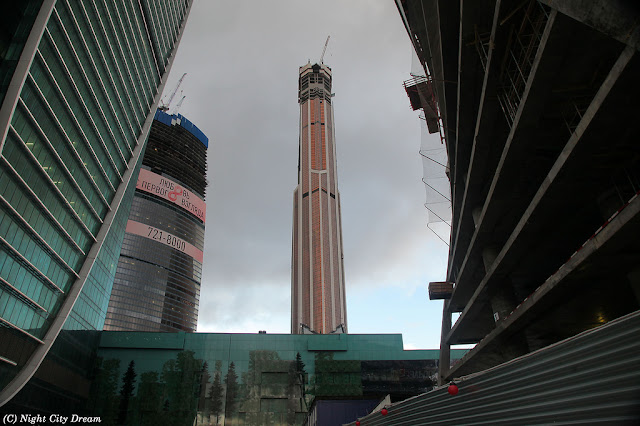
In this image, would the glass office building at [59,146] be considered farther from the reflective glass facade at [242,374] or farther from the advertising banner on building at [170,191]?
the advertising banner on building at [170,191]

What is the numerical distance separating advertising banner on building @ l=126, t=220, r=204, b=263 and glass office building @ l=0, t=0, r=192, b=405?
324 ft

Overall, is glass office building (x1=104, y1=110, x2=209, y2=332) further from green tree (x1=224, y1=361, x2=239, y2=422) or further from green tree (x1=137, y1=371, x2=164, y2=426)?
green tree (x1=224, y1=361, x2=239, y2=422)

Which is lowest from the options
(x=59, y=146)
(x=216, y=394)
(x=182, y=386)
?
(x=216, y=394)

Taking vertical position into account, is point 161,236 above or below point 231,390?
above

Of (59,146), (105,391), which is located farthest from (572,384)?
(105,391)

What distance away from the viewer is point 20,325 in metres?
45.5

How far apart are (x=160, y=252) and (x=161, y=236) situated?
6698 mm

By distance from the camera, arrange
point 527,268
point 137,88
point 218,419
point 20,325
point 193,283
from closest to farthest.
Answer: point 527,268 → point 20,325 → point 218,419 → point 137,88 → point 193,283

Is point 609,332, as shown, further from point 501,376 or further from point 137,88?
point 137,88

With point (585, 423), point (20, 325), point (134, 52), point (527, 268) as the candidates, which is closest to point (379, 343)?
point (527, 268)

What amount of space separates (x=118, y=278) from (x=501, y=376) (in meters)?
172

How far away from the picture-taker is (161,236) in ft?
547

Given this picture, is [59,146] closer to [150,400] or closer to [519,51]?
[150,400]

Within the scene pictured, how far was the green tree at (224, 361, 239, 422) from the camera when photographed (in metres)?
60.5
